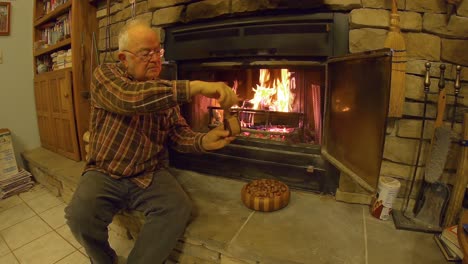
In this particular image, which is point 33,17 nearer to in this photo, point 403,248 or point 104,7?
point 104,7

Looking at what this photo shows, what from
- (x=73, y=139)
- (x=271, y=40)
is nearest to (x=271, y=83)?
(x=271, y=40)

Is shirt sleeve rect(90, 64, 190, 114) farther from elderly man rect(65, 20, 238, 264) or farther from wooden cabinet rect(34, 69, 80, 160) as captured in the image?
wooden cabinet rect(34, 69, 80, 160)

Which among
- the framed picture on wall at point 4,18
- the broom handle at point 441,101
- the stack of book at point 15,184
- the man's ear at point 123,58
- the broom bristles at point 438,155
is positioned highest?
the framed picture on wall at point 4,18

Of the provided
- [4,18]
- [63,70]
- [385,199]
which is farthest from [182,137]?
Result: [4,18]

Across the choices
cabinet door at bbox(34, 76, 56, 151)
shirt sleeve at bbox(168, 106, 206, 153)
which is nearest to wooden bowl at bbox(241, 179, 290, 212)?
shirt sleeve at bbox(168, 106, 206, 153)

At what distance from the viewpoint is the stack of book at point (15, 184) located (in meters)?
2.17

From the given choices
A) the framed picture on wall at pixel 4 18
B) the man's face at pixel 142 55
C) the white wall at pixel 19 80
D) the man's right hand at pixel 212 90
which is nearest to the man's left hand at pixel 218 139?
the man's right hand at pixel 212 90

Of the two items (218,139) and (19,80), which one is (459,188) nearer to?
(218,139)

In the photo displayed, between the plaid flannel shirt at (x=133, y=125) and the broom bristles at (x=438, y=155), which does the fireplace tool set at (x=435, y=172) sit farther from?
the plaid flannel shirt at (x=133, y=125)

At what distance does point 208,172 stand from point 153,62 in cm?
86

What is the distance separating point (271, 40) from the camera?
1462 mm

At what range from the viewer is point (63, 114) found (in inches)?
92.5

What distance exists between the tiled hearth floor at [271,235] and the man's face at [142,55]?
706 mm

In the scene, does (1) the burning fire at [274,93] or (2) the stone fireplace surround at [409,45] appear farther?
(1) the burning fire at [274,93]
